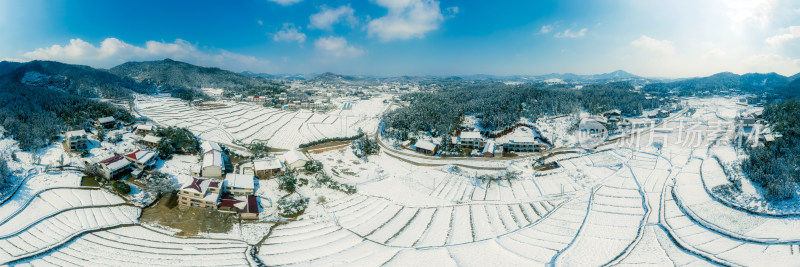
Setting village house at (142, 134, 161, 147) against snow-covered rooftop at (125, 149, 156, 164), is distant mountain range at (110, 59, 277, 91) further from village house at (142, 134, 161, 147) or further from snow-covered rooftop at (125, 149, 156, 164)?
snow-covered rooftop at (125, 149, 156, 164)

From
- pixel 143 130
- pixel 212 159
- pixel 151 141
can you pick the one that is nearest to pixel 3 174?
pixel 151 141

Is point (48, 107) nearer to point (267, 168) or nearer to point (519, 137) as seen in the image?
point (267, 168)

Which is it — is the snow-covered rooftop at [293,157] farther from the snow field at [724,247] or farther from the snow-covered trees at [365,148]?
the snow field at [724,247]

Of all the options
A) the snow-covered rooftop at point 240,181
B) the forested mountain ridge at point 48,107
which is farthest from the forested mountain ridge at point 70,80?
the snow-covered rooftop at point 240,181

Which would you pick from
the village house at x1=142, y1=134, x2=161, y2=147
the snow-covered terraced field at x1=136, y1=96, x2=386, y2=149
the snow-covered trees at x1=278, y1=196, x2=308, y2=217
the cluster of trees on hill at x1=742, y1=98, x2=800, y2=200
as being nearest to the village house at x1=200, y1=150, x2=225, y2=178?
the snow-covered trees at x1=278, y1=196, x2=308, y2=217

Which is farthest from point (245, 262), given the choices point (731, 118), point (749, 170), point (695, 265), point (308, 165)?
point (731, 118)
